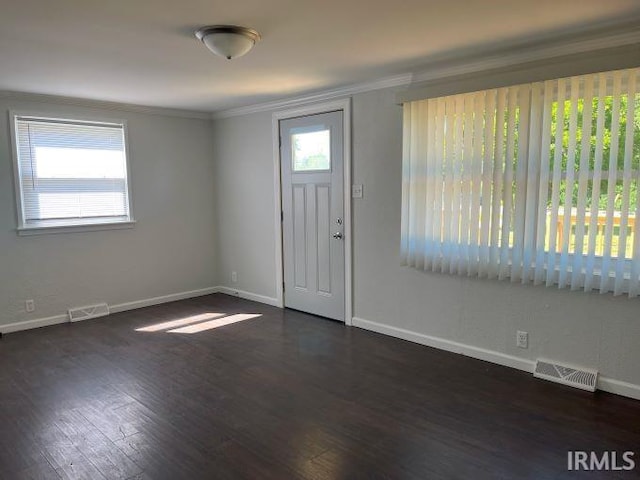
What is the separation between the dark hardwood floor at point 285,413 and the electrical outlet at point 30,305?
17.2 inches

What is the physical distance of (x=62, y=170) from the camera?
4559mm

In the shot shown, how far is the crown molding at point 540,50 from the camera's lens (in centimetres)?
267

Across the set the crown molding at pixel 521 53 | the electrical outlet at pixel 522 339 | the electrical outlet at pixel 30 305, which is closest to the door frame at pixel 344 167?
the crown molding at pixel 521 53

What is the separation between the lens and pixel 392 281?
4055 millimetres

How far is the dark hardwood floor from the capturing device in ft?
7.34

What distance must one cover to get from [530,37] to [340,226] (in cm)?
226

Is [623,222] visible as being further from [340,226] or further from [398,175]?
[340,226]

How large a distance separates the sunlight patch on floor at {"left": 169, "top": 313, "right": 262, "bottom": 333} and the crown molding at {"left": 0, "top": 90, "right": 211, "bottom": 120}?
2.47m

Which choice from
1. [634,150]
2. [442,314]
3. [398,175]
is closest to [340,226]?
[398,175]

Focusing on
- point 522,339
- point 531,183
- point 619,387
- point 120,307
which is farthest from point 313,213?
point 619,387

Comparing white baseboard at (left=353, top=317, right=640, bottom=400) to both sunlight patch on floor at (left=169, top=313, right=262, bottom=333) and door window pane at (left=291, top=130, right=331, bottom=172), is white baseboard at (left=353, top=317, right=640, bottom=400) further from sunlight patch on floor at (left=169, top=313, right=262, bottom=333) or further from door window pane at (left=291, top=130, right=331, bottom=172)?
Result: door window pane at (left=291, top=130, right=331, bottom=172)

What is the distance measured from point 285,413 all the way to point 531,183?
2.23 m

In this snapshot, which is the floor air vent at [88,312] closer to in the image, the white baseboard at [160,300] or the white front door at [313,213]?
the white baseboard at [160,300]

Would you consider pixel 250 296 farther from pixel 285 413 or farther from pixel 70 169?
pixel 285 413
